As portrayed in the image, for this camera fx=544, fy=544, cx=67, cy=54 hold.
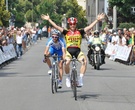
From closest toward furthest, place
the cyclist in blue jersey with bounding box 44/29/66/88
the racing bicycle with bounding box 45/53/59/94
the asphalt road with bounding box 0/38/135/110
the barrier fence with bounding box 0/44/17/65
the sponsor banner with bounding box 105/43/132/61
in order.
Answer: the asphalt road with bounding box 0/38/135/110 → the racing bicycle with bounding box 45/53/59/94 → the cyclist in blue jersey with bounding box 44/29/66/88 → the barrier fence with bounding box 0/44/17/65 → the sponsor banner with bounding box 105/43/132/61

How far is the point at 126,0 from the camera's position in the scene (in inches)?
1468

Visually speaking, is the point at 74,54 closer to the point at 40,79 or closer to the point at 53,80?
the point at 53,80

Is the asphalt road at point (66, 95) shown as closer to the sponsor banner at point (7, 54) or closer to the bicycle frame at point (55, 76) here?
the bicycle frame at point (55, 76)

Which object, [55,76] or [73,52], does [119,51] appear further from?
[73,52]

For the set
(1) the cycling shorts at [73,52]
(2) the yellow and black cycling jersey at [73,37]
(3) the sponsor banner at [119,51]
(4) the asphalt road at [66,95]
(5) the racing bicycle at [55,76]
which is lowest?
(3) the sponsor banner at [119,51]

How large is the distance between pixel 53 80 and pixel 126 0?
23.9m

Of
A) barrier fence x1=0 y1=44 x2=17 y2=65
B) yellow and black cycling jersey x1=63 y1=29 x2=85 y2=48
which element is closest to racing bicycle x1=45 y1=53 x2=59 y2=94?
yellow and black cycling jersey x1=63 y1=29 x2=85 y2=48

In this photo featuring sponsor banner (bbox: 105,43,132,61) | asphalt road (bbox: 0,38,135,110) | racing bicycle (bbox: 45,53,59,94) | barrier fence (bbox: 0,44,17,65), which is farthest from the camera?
sponsor banner (bbox: 105,43,132,61)

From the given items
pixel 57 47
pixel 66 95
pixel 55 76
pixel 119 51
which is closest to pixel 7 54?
pixel 119 51

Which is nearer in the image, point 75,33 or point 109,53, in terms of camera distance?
point 75,33

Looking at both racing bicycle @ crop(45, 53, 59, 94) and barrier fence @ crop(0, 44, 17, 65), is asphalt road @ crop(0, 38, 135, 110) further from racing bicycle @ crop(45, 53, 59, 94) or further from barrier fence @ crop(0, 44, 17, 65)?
barrier fence @ crop(0, 44, 17, 65)

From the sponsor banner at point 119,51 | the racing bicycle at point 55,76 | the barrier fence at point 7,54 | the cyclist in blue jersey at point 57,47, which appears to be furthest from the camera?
the sponsor banner at point 119,51

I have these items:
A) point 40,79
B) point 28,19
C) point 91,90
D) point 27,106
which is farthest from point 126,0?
point 28,19

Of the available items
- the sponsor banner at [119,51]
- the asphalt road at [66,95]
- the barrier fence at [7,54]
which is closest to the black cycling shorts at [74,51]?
the asphalt road at [66,95]
